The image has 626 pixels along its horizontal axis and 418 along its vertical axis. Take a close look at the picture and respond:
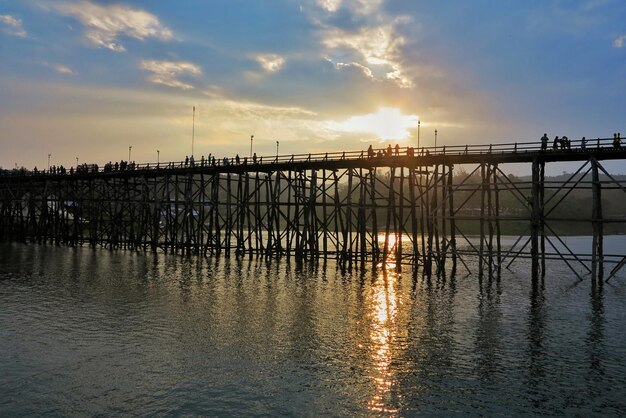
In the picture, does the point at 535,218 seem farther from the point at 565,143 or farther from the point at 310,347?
the point at 310,347

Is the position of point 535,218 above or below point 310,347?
above

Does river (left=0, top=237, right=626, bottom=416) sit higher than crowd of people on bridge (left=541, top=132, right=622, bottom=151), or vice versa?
crowd of people on bridge (left=541, top=132, right=622, bottom=151)

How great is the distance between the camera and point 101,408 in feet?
36.9

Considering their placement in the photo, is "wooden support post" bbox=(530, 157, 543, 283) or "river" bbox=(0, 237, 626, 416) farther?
"wooden support post" bbox=(530, 157, 543, 283)

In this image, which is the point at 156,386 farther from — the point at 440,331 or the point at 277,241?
the point at 277,241

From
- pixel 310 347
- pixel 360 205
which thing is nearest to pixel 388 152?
pixel 360 205

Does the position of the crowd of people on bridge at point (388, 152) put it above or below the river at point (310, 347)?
above

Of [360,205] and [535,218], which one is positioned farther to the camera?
[360,205]

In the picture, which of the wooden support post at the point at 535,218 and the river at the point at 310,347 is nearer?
the river at the point at 310,347

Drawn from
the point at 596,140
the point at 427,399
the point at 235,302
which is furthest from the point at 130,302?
the point at 596,140

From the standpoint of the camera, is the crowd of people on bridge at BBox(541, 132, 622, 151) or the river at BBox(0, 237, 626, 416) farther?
the crowd of people on bridge at BBox(541, 132, 622, 151)

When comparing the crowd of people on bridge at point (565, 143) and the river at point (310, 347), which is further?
the crowd of people on bridge at point (565, 143)

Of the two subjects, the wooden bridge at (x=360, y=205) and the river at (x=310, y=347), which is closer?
the river at (x=310, y=347)

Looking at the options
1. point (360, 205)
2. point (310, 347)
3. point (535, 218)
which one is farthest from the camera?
point (360, 205)
